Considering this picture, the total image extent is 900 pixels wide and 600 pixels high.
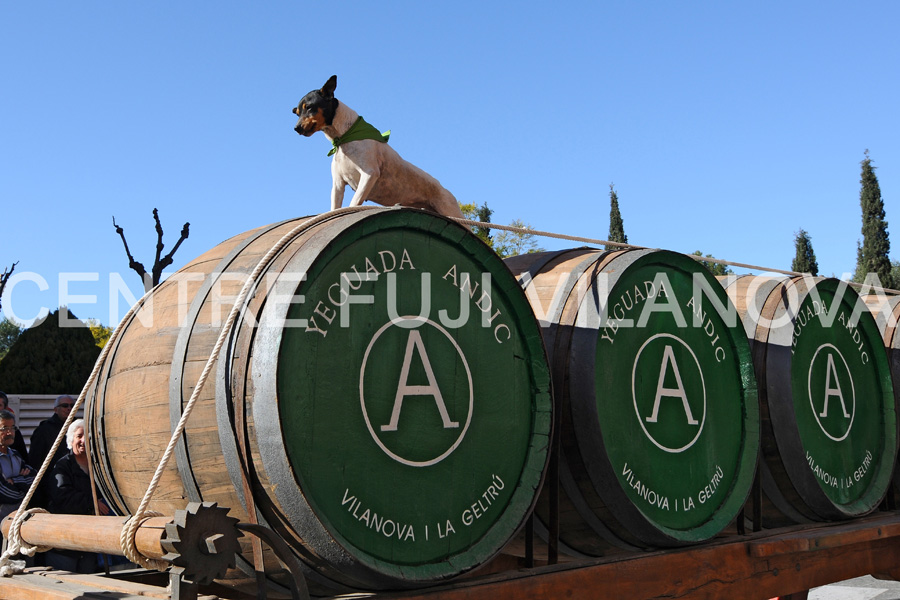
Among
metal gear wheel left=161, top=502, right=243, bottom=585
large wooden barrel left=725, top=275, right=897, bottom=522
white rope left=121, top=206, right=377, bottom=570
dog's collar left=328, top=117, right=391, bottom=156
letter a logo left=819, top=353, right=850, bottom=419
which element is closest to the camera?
metal gear wheel left=161, top=502, right=243, bottom=585

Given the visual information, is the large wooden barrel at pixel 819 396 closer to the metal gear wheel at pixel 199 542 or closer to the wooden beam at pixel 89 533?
the metal gear wheel at pixel 199 542

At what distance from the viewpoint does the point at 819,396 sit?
4.68 meters

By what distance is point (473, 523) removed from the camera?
2.89 m

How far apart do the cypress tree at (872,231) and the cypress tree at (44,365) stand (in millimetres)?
32964

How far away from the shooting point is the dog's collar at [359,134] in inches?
165

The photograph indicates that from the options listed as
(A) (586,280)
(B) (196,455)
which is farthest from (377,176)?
(B) (196,455)

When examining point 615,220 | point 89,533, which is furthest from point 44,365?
point 615,220


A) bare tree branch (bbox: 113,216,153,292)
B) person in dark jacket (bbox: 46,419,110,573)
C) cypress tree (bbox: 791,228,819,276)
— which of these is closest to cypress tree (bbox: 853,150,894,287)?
cypress tree (bbox: 791,228,819,276)

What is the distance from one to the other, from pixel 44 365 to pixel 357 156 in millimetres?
16424

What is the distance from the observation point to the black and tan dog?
4.12 m

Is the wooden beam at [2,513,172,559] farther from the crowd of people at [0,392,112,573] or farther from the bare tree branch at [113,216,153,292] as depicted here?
the bare tree branch at [113,216,153,292]

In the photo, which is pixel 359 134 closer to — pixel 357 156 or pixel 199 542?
pixel 357 156

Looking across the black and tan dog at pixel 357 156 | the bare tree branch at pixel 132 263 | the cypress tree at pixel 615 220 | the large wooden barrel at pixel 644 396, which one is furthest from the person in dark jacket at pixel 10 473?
the cypress tree at pixel 615 220

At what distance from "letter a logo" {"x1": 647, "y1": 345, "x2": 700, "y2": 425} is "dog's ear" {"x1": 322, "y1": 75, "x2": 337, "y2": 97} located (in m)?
2.09
